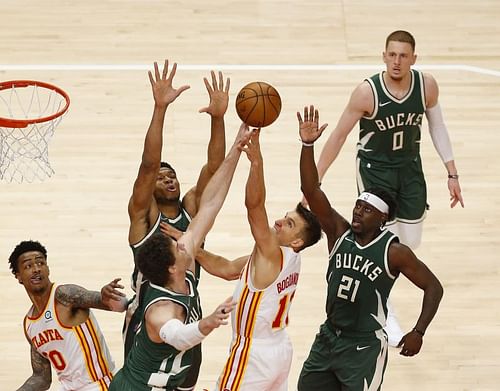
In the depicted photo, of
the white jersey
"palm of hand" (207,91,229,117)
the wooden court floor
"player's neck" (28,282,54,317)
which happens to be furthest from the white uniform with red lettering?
the wooden court floor

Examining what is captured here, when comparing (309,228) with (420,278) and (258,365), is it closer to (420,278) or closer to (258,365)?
(420,278)

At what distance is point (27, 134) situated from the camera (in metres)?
8.96

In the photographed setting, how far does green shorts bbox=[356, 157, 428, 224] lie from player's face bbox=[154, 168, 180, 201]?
1593 mm

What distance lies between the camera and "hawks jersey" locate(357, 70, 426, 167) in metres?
7.27

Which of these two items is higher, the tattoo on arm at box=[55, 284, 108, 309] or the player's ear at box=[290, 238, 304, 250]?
the player's ear at box=[290, 238, 304, 250]

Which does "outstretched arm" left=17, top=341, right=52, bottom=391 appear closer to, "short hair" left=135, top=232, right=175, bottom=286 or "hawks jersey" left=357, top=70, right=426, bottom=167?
"short hair" left=135, top=232, right=175, bottom=286

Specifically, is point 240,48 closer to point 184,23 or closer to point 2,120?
point 184,23

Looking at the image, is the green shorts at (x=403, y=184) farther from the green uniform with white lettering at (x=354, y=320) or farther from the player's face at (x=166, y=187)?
the player's face at (x=166, y=187)

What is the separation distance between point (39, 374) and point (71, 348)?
0.30 meters

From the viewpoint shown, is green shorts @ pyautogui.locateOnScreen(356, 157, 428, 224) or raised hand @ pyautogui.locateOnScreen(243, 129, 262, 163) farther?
green shorts @ pyautogui.locateOnScreen(356, 157, 428, 224)

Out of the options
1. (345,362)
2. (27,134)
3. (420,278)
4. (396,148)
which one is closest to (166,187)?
(345,362)

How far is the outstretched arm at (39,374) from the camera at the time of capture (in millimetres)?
6367

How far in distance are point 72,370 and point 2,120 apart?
2.03 meters

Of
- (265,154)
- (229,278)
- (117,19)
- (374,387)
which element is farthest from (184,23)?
(374,387)
